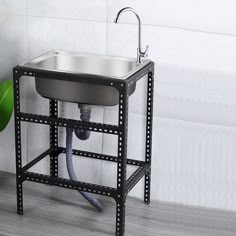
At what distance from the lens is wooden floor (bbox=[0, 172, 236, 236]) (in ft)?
10.2

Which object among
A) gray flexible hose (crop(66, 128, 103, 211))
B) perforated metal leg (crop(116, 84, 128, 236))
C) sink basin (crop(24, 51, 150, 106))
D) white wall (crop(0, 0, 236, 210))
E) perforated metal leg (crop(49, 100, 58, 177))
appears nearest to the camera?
perforated metal leg (crop(116, 84, 128, 236))

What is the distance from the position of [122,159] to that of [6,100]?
2.64 feet

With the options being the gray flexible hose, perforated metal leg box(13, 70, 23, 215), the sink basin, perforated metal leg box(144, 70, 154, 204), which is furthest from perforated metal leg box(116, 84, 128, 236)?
perforated metal leg box(13, 70, 23, 215)

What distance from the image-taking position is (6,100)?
337cm

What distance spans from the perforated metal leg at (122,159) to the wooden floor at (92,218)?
0.30ft

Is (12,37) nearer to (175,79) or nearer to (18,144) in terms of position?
(18,144)

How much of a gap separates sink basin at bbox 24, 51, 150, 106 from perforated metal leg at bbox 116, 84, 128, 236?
0.39ft

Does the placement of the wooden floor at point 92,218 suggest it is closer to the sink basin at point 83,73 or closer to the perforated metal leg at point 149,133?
the perforated metal leg at point 149,133

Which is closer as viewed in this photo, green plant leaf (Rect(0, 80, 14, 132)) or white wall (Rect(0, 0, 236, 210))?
white wall (Rect(0, 0, 236, 210))

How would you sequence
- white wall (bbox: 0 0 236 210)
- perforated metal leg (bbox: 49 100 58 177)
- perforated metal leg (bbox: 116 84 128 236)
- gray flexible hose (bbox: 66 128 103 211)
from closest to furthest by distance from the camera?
perforated metal leg (bbox: 116 84 128 236), white wall (bbox: 0 0 236 210), gray flexible hose (bbox: 66 128 103 211), perforated metal leg (bbox: 49 100 58 177)

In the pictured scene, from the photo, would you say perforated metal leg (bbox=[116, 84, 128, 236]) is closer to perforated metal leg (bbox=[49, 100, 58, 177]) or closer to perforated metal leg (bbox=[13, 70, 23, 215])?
perforated metal leg (bbox=[13, 70, 23, 215])

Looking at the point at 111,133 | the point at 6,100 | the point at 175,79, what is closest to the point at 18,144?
the point at 6,100

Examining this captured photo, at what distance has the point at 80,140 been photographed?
3541 mm

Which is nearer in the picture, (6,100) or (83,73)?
(83,73)
